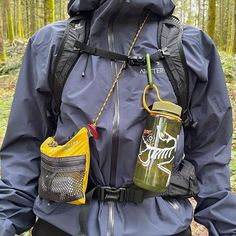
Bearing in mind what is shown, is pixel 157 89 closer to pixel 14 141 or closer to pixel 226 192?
pixel 226 192

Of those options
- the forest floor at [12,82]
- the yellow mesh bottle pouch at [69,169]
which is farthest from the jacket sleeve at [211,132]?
the forest floor at [12,82]

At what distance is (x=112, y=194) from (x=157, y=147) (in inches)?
12.0

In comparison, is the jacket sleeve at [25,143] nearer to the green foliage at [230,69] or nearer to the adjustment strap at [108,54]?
the adjustment strap at [108,54]

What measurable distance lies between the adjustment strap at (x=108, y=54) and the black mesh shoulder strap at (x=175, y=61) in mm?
120

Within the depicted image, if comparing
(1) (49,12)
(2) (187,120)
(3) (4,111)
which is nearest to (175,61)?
(2) (187,120)

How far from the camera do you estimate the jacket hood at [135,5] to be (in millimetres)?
2043

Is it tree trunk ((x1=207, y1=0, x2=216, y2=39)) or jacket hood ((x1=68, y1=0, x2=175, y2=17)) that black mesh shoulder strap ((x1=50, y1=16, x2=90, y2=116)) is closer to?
jacket hood ((x1=68, y1=0, x2=175, y2=17))

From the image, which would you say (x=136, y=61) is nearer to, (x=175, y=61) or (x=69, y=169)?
(x=175, y=61)

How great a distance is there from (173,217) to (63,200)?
20.1 inches

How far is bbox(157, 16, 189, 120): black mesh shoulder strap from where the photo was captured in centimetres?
204

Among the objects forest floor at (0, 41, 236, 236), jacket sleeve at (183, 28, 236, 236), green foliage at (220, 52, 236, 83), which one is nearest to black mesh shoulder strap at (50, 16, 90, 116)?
jacket sleeve at (183, 28, 236, 236)

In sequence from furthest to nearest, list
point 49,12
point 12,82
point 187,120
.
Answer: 1. point 49,12
2. point 12,82
3. point 187,120

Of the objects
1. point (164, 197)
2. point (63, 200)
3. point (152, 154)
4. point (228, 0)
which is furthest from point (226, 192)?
point (228, 0)

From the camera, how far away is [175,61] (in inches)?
80.7
